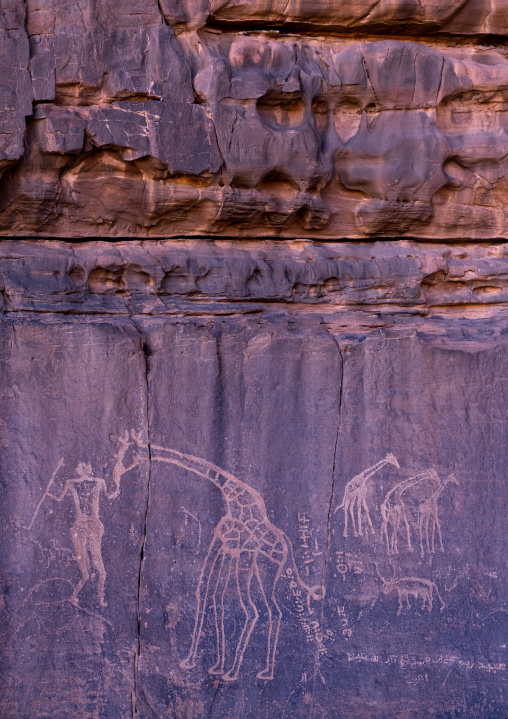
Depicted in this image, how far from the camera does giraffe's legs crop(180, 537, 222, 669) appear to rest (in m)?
3.71

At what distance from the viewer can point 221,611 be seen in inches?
147

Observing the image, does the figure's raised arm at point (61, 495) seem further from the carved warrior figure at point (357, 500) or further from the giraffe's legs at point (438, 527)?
the giraffe's legs at point (438, 527)

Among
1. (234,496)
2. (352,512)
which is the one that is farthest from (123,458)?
(352,512)

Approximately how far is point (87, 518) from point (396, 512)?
1.69 meters

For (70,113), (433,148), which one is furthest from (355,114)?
(70,113)

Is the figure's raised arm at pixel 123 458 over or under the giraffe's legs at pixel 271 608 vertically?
over

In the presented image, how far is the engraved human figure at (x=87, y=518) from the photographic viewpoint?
12.1 ft

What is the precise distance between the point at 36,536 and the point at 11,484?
31cm

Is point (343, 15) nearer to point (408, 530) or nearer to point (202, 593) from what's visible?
point (408, 530)

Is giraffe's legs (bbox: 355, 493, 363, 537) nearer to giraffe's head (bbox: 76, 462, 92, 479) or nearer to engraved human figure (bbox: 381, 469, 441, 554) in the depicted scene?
engraved human figure (bbox: 381, 469, 441, 554)

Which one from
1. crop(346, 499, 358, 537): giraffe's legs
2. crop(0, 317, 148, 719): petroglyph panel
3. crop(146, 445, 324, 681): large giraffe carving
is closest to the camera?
crop(0, 317, 148, 719): petroglyph panel

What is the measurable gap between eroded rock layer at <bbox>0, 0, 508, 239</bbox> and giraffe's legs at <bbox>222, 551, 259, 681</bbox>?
6.16 ft

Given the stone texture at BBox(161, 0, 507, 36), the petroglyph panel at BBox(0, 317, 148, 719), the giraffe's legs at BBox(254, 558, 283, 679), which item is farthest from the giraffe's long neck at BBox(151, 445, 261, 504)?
the stone texture at BBox(161, 0, 507, 36)

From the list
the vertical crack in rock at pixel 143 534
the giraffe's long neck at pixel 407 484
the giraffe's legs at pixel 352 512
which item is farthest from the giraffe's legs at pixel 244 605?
the giraffe's long neck at pixel 407 484
